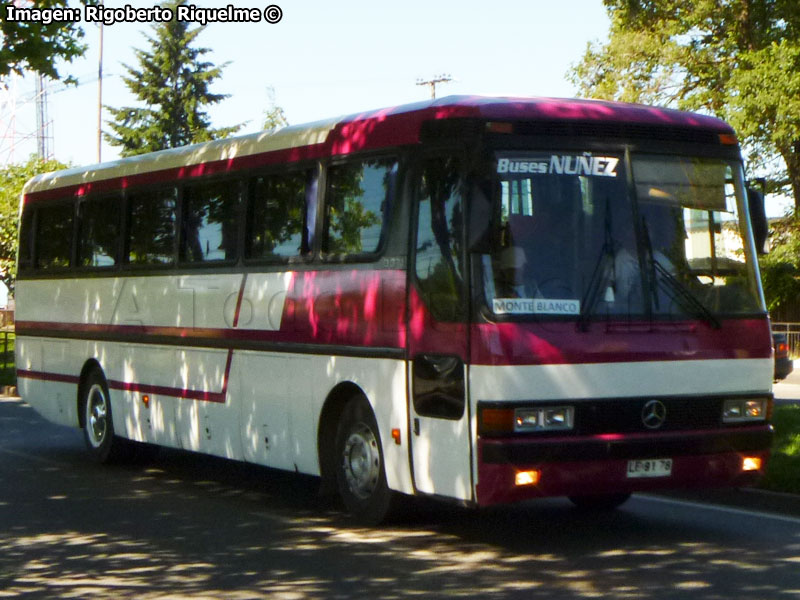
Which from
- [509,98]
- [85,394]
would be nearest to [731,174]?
[509,98]

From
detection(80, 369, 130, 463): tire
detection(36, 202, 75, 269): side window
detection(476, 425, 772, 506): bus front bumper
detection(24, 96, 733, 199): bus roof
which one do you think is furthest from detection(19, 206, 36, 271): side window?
detection(476, 425, 772, 506): bus front bumper

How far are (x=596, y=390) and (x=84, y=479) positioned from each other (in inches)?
251

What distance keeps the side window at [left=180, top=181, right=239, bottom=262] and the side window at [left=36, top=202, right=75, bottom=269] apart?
318 centimetres

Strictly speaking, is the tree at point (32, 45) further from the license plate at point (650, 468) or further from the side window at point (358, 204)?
the license plate at point (650, 468)

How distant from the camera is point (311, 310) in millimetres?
11547

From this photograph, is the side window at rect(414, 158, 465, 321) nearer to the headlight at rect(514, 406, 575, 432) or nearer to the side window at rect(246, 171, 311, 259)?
the headlight at rect(514, 406, 575, 432)

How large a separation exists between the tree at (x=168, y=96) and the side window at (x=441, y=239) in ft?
189

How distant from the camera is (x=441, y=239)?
9.94 meters

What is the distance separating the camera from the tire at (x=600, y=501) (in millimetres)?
11477

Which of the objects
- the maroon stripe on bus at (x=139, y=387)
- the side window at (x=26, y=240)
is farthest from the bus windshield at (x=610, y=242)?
the side window at (x=26, y=240)

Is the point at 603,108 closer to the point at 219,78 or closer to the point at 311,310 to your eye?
the point at 311,310

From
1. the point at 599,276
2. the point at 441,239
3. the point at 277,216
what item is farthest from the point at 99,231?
the point at 599,276

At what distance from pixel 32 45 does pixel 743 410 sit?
9.36m

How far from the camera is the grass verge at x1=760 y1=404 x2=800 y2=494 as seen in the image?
11.5 m
